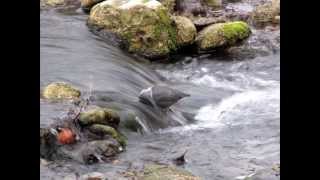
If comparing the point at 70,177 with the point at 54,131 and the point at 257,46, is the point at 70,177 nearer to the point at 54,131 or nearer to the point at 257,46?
the point at 54,131

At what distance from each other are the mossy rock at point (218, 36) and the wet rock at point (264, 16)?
116 inches

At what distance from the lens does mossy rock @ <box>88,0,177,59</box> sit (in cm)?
1391

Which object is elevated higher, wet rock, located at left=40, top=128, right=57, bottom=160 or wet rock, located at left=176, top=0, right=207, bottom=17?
wet rock, located at left=40, top=128, right=57, bottom=160

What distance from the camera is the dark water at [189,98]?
7438 mm

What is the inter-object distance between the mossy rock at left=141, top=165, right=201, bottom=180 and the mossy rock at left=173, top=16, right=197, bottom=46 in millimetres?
7809

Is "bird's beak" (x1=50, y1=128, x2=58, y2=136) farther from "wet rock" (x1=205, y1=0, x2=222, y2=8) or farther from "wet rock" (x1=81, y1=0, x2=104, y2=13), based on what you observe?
"wet rock" (x1=205, y1=0, x2=222, y2=8)

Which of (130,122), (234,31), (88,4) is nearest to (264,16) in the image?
(234,31)

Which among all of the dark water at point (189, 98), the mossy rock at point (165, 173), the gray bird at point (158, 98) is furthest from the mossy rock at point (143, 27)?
the mossy rock at point (165, 173)

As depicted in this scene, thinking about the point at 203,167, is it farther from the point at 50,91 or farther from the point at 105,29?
the point at 105,29

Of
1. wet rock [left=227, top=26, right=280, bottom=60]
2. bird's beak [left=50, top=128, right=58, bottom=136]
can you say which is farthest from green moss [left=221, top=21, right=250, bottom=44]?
bird's beak [left=50, top=128, right=58, bottom=136]

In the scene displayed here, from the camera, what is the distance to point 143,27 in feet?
46.0
